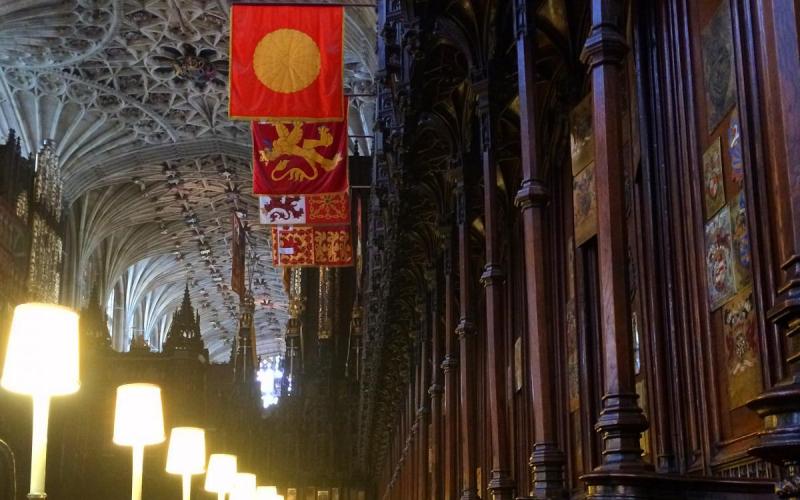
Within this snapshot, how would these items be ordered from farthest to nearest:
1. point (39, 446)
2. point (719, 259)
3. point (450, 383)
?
point (450, 383), point (719, 259), point (39, 446)

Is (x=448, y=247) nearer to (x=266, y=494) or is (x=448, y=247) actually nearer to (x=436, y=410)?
(x=436, y=410)

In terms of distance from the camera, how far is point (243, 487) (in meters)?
13.7

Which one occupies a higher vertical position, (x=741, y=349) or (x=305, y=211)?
(x=305, y=211)

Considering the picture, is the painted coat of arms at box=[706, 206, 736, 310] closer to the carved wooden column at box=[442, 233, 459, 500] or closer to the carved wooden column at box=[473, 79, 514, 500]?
the carved wooden column at box=[473, 79, 514, 500]

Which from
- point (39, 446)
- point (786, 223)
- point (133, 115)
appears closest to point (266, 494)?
point (39, 446)

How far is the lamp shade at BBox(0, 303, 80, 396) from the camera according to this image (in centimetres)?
473

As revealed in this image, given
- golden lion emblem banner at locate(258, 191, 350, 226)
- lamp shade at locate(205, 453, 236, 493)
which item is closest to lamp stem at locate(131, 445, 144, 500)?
lamp shade at locate(205, 453, 236, 493)

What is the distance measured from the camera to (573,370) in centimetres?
1188

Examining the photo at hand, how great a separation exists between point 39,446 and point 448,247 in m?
11.2

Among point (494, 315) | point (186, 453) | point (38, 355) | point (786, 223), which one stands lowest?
point (186, 453)

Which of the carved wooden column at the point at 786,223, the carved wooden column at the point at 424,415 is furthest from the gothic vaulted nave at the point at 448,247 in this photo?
the carved wooden column at the point at 424,415

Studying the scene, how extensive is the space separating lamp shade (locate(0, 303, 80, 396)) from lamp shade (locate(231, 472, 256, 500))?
852 cm

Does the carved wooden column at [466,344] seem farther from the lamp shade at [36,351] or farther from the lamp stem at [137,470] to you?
the lamp shade at [36,351]

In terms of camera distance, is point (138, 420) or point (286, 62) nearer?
point (138, 420)
